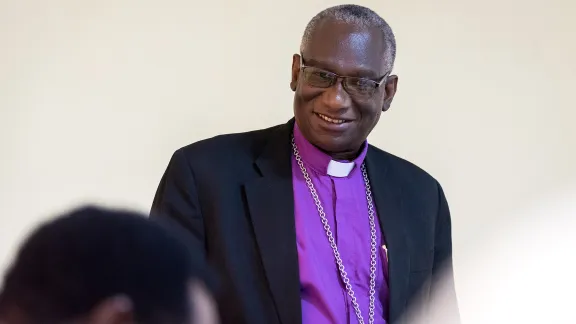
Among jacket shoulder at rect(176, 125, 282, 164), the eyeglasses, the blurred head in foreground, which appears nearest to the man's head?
the eyeglasses

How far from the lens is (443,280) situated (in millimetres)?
1940

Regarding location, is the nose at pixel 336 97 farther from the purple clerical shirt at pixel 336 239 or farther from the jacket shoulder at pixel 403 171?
the jacket shoulder at pixel 403 171

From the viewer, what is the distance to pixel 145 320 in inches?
26.0

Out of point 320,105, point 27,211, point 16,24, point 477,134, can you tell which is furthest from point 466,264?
point 16,24

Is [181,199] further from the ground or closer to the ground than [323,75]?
closer to the ground

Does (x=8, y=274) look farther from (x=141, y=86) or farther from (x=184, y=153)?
Result: (x=141, y=86)

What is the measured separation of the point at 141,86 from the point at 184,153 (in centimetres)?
64

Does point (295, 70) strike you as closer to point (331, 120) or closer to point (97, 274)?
point (331, 120)

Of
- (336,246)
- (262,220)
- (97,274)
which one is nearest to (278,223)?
(262,220)

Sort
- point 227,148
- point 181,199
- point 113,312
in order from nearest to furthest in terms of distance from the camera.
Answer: point 113,312 → point 181,199 → point 227,148

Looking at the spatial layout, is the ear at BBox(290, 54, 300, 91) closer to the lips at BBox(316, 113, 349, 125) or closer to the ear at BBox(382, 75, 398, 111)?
the lips at BBox(316, 113, 349, 125)

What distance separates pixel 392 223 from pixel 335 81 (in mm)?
368

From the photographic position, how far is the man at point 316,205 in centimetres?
169

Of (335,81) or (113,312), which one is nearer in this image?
(113,312)
